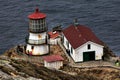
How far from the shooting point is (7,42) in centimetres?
7631

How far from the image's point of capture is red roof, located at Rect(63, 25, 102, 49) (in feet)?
155

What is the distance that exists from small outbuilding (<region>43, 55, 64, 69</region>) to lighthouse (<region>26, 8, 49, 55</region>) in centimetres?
366

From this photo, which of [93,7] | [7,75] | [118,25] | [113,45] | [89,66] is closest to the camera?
[7,75]

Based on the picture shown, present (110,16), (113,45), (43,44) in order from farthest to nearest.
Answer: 1. (110,16)
2. (113,45)
3. (43,44)

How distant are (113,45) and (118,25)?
37.5 feet

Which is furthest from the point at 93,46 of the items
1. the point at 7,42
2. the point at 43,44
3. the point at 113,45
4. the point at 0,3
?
the point at 0,3

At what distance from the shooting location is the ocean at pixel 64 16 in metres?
77.4

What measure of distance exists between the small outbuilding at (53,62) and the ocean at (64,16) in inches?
951

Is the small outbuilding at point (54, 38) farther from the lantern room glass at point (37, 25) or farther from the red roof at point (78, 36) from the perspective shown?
the lantern room glass at point (37, 25)

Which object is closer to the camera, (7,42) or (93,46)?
(93,46)

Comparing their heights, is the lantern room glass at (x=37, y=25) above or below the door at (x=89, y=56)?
above

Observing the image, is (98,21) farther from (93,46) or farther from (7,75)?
(7,75)

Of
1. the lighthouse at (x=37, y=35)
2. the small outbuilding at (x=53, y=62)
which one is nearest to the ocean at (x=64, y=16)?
the lighthouse at (x=37, y=35)

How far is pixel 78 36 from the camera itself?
48.5 m
